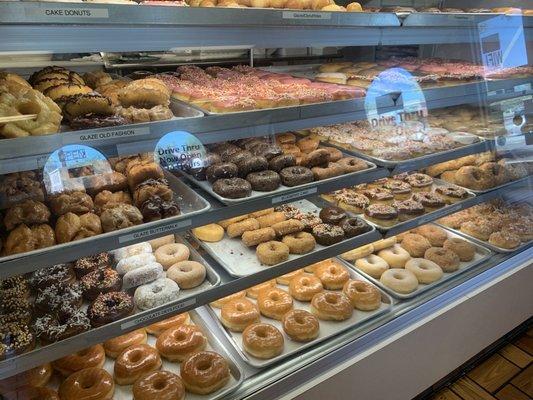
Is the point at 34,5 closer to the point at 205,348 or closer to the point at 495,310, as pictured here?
the point at 205,348

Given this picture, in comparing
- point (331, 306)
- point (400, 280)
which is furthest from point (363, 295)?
point (400, 280)

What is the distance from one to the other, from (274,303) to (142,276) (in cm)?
82

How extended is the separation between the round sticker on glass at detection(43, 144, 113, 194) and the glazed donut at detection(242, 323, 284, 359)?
3.80 feet

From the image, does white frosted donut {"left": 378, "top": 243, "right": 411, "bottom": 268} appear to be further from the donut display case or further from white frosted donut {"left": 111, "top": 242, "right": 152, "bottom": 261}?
white frosted donut {"left": 111, "top": 242, "right": 152, "bottom": 261}

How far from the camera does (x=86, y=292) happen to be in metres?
2.07

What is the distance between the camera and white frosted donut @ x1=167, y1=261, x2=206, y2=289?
7.19ft

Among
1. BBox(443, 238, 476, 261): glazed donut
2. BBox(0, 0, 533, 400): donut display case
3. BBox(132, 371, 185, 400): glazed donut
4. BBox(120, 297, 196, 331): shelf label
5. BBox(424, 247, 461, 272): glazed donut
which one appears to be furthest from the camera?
BBox(443, 238, 476, 261): glazed donut

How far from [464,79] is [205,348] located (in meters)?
2.62

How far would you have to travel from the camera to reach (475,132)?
3.69 metres

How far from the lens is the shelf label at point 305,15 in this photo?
195 centimetres

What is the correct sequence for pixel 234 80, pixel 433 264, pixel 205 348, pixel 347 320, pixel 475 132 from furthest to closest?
pixel 475 132, pixel 433 264, pixel 234 80, pixel 347 320, pixel 205 348

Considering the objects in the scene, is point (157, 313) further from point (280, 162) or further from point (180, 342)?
point (280, 162)

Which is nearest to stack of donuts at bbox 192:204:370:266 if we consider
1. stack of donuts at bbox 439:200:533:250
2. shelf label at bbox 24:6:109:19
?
stack of donuts at bbox 439:200:533:250

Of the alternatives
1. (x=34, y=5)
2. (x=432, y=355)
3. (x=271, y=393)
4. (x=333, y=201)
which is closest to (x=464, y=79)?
(x=333, y=201)
